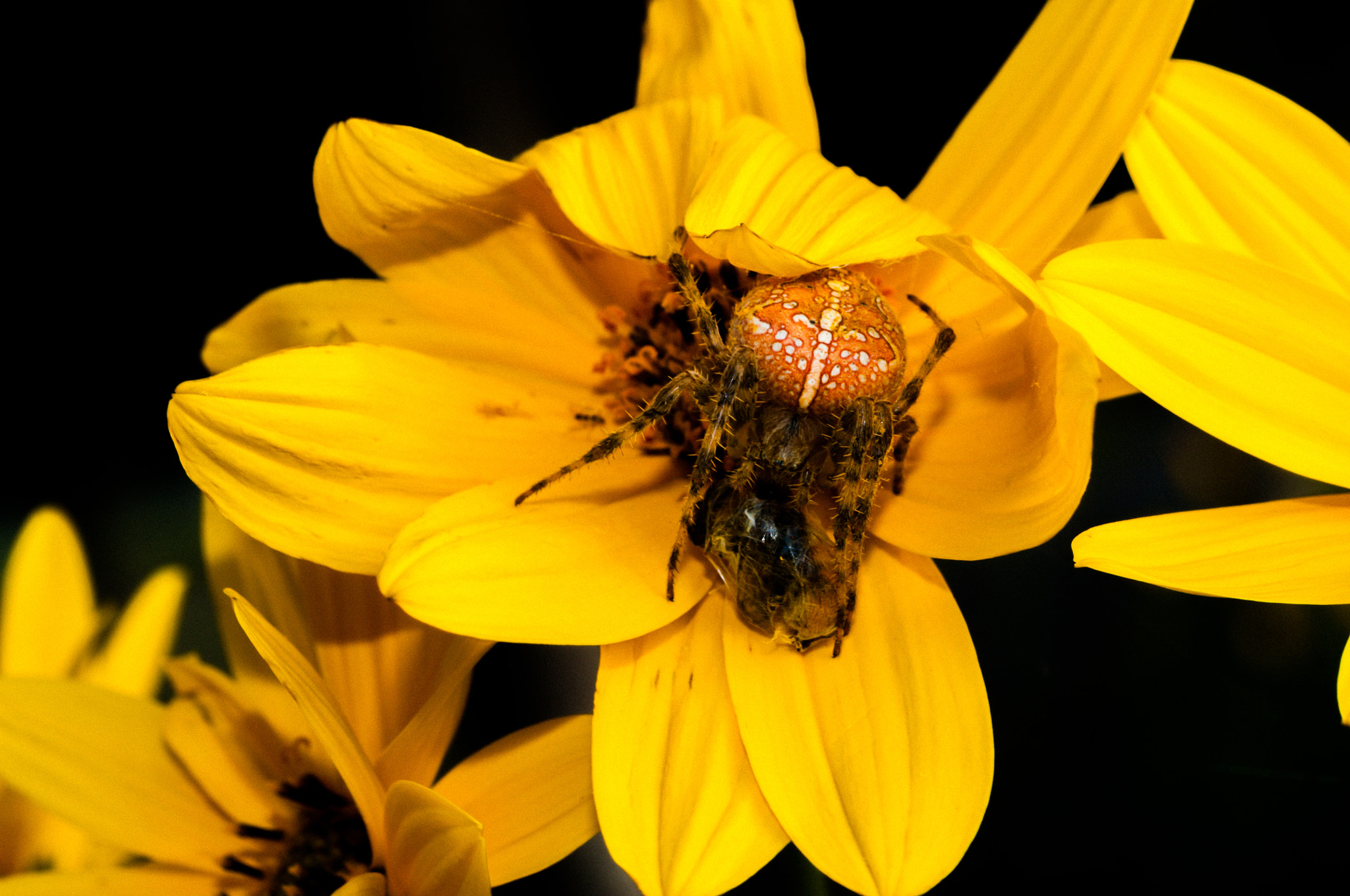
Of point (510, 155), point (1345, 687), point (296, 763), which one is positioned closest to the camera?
point (1345, 687)

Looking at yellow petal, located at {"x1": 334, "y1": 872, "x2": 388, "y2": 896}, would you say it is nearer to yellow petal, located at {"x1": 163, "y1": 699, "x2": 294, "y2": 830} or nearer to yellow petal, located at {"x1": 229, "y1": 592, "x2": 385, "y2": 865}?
yellow petal, located at {"x1": 229, "y1": 592, "x2": 385, "y2": 865}

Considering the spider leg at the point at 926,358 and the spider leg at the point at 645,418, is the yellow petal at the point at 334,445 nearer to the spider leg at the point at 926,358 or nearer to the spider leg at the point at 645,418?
the spider leg at the point at 645,418

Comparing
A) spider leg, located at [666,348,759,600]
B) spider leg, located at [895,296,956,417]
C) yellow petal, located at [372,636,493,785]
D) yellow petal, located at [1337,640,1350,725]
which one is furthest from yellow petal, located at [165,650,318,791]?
yellow petal, located at [1337,640,1350,725]

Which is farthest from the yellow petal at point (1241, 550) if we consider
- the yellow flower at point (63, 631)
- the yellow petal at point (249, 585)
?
the yellow flower at point (63, 631)

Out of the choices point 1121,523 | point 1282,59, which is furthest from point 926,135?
point 1121,523

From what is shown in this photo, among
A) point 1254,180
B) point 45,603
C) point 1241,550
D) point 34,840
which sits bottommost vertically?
point 34,840

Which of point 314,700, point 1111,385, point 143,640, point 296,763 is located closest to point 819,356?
point 1111,385

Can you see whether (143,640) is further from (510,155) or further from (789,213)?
(789,213)
